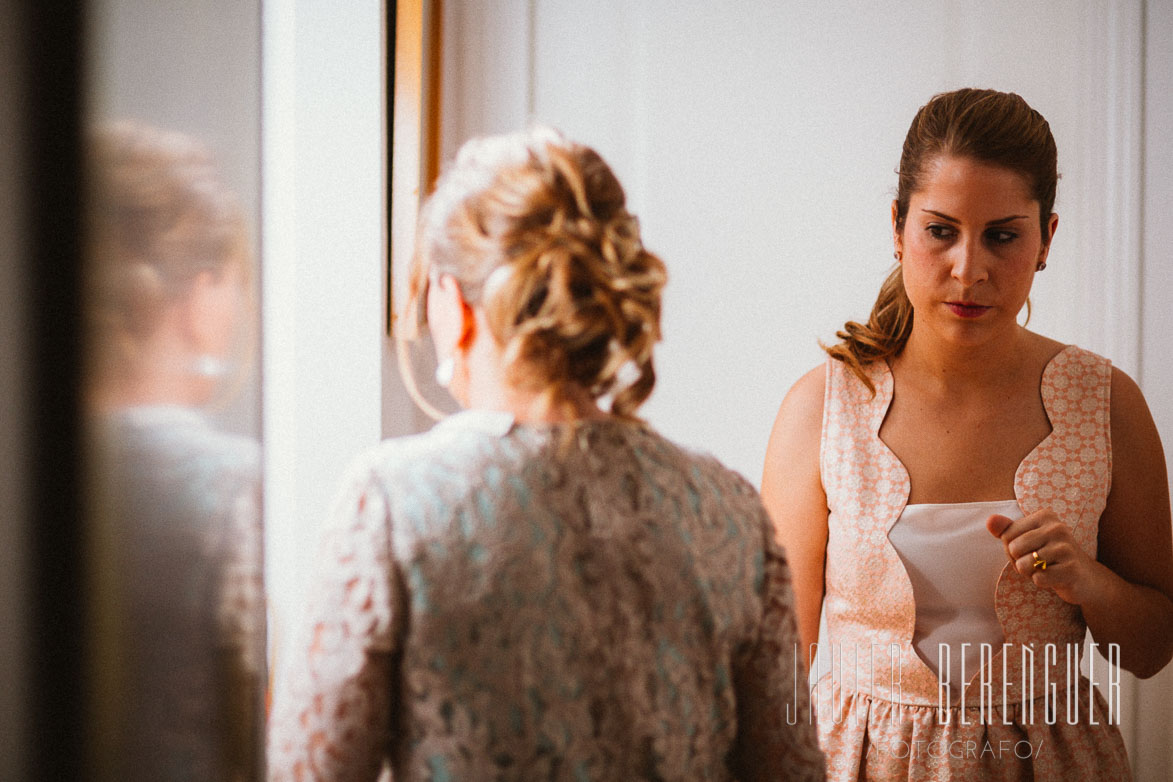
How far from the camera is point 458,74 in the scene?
1753 millimetres

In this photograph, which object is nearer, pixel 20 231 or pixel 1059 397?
pixel 20 231

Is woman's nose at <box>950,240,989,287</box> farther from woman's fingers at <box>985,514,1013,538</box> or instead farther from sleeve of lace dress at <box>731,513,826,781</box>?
sleeve of lace dress at <box>731,513,826,781</box>

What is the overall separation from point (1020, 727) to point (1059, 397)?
446 mm

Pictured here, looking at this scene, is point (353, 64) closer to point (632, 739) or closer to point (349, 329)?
point (349, 329)

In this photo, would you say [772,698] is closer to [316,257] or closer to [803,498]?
[803,498]

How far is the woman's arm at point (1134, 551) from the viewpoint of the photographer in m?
1.21

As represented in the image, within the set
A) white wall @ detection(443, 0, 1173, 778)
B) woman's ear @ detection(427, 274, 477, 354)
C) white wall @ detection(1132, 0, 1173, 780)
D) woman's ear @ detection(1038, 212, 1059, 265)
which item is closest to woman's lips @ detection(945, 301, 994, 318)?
woman's ear @ detection(1038, 212, 1059, 265)

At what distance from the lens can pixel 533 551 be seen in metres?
0.67

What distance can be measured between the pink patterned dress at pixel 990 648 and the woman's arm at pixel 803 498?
2 centimetres

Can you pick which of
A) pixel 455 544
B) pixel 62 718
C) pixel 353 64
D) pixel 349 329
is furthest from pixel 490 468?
pixel 353 64

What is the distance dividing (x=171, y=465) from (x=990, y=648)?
3.41ft

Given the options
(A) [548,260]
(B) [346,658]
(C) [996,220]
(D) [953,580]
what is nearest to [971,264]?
Answer: (C) [996,220]

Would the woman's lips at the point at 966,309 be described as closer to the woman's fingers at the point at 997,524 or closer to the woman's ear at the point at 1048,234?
the woman's ear at the point at 1048,234

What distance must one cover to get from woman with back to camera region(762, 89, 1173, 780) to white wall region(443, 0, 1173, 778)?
36cm
